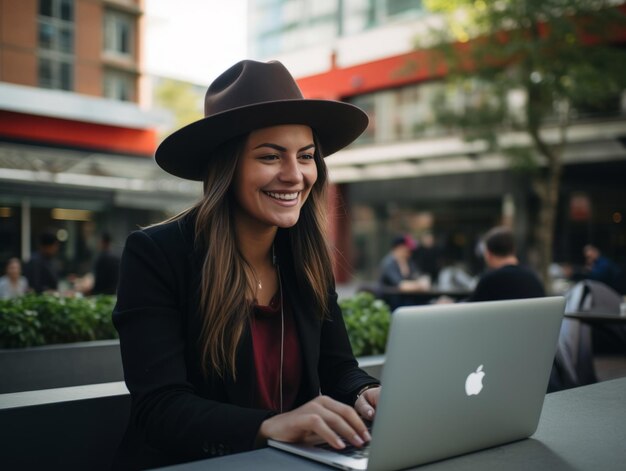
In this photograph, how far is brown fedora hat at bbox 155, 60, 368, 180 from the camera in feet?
6.54

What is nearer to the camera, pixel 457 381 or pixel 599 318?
pixel 457 381

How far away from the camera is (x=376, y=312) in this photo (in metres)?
4.30

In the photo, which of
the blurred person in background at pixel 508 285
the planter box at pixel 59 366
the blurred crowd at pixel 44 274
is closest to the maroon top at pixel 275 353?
the planter box at pixel 59 366

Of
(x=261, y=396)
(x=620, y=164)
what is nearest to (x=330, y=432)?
(x=261, y=396)

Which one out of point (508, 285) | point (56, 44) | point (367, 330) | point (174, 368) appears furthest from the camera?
point (56, 44)

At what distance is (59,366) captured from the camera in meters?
3.71

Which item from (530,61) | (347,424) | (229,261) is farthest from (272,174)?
(530,61)

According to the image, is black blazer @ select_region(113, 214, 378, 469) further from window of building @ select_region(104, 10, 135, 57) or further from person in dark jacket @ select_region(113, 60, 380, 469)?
window of building @ select_region(104, 10, 135, 57)

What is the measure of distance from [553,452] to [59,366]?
9.70 ft

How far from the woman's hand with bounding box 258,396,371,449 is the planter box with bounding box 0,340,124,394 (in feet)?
8.00

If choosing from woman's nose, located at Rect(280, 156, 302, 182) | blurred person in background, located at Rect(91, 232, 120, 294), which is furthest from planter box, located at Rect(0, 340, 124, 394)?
blurred person in background, located at Rect(91, 232, 120, 294)

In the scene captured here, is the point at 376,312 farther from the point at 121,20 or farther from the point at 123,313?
the point at 121,20

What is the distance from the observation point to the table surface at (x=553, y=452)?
1393mm

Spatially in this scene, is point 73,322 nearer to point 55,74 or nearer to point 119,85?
point 55,74
